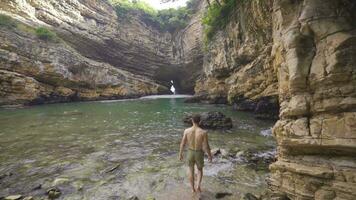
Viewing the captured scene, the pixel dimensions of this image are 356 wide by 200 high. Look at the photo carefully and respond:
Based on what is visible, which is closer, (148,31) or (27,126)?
(27,126)

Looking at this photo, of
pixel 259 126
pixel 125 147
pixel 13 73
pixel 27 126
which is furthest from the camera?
pixel 13 73

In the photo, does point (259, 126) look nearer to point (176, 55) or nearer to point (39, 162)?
point (39, 162)

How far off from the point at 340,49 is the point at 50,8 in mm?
41892

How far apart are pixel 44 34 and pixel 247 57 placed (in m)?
27.5

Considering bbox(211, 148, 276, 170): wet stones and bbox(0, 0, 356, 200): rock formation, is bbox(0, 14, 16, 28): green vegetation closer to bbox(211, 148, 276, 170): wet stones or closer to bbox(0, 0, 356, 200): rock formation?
bbox(0, 0, 356, 200): rock formation

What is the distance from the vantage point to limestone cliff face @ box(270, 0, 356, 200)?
4.60m

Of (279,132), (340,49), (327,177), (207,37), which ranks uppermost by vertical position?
(207,37)

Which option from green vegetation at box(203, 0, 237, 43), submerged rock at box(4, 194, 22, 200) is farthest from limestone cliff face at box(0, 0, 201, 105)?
submerged rock at box(4, 194, 22, 200)

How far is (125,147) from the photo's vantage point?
1102 centimetres

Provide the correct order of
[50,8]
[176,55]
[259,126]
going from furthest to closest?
[176,55] → [50,8] → [259,126]

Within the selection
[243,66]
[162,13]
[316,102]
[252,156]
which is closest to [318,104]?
[316,102]

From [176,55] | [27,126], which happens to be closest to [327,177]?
[27,126]

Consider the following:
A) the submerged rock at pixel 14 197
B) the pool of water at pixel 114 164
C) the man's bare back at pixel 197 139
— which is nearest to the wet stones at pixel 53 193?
the pool of water at pixel 114 164

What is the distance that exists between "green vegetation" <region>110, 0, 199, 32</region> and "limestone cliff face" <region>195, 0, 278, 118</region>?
23.4m
